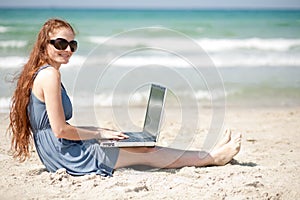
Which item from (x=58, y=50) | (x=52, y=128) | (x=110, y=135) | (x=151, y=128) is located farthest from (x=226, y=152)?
(x=58, y=50)

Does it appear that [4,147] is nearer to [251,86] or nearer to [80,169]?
[80,169]

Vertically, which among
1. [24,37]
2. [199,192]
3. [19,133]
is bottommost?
[199,192]

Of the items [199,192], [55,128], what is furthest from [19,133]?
[199,192]

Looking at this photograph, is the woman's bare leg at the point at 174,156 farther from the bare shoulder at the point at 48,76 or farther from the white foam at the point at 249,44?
the white foam at the point at 249,44

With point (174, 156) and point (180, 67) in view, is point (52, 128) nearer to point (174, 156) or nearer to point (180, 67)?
point (174, 156)

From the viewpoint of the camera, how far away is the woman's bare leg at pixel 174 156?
3.71m

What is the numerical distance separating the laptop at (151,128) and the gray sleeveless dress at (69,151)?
10 cm

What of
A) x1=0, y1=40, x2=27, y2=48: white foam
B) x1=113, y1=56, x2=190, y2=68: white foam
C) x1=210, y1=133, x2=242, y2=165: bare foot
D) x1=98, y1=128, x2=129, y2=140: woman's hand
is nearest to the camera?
x1=98, y1=128, x2=129, y2=140: woman's hand

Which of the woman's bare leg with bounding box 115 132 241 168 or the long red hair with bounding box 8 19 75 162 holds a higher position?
the long red hair with bounding box 8 19 75 162

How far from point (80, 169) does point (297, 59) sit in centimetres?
978

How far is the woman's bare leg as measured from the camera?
3709 mm

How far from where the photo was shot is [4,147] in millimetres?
4711

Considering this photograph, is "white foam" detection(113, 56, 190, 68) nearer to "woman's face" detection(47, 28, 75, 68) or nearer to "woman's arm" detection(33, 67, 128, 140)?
"woman's face" detection(47, 28, 75, 68)

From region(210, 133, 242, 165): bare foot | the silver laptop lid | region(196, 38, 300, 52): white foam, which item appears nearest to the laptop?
the silver laptop lid
